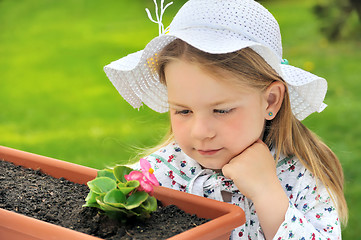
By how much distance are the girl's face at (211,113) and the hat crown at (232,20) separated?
139 millimetres

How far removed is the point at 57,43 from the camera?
7.30m

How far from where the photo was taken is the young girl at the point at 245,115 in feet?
5.36

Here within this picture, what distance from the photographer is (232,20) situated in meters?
1.70

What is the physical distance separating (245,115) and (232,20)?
0.29m

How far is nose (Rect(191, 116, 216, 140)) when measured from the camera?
5.32 ft

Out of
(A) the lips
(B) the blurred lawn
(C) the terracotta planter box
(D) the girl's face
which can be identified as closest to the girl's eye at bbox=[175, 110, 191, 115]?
(D) the girl's face

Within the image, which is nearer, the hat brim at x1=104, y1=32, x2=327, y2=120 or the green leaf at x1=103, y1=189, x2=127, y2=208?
the green leaf at x1=103, y1=189, x2=127, y2=208

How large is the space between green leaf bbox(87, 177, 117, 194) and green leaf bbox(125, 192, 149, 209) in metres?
0.06

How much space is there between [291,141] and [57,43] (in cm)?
583

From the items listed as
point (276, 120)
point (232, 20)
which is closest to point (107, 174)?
point (232, 20)

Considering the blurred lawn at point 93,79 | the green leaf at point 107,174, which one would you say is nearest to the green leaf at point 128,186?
the green leaf at point 107,174

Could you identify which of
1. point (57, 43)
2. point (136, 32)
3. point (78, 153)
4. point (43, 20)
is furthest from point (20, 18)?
point (78, 153)

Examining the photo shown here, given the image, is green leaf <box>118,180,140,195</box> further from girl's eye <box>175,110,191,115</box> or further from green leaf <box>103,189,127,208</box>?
girl's eye <box>175,110,191,115</box>

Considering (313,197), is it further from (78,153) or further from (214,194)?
(78,153)
